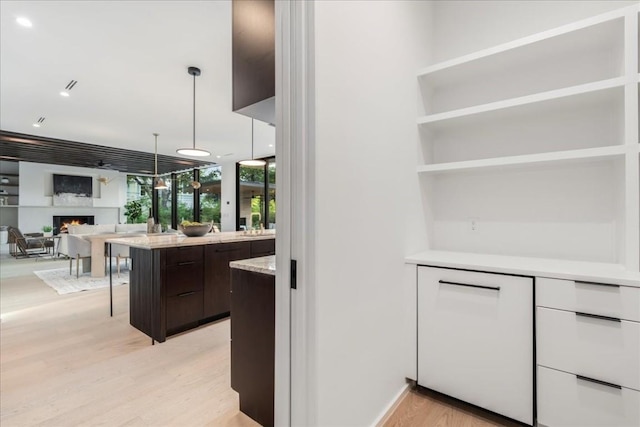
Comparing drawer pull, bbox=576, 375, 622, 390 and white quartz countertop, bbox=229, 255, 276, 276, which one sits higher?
white quartz countertop, bbox=229, 255, 276, 276

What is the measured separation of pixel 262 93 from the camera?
1608 millimetres

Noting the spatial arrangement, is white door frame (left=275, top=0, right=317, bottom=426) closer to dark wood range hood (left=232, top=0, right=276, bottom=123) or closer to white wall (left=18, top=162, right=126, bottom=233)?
dark wood range hood (left=232, top=0, right=276, bottom=123)

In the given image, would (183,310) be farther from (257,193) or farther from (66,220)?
(66,220)

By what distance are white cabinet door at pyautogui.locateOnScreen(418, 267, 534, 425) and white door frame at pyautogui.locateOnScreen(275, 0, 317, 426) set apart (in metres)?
0.92

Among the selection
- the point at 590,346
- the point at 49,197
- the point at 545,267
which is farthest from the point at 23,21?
the point at 49,197

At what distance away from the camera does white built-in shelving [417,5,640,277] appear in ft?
4.70

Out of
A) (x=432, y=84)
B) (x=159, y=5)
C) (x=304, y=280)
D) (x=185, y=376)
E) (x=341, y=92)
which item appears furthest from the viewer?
(x=159, y=5)

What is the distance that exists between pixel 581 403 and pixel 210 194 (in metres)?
9.99

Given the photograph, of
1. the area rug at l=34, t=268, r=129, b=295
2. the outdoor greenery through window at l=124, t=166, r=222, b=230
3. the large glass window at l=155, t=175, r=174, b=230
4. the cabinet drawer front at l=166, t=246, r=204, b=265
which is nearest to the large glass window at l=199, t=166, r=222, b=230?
the outdoor greenery through window at l=124, t=166, r=222, b=230

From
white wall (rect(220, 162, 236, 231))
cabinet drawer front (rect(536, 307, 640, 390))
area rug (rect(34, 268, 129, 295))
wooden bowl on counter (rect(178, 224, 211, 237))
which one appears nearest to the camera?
cabinet drawer front (rect(536, 307, 640, 390))

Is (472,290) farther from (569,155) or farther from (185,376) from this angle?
(185,376)

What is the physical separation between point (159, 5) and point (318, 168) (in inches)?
93.5

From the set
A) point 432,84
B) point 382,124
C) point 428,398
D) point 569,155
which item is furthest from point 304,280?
point 432,84

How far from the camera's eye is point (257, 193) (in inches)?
330
